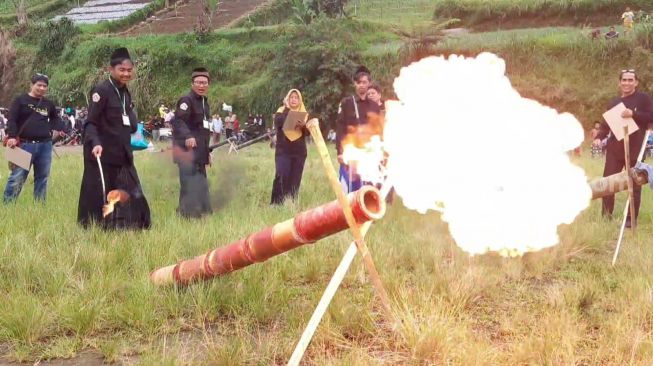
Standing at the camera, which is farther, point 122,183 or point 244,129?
point 244,129

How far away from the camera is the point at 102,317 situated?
12.0 ft

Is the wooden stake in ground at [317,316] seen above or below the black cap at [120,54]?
below

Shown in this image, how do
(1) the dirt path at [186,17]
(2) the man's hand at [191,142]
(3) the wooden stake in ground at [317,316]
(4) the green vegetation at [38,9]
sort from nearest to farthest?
1. (3) the wooden stake in ground at [317,316]
2. (2) the man's hand at [191,142]
3. (1) the dirt path at [186,17]
4. (4) the green vegetation at [38,9]

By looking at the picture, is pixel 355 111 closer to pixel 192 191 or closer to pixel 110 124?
pixel 192 191

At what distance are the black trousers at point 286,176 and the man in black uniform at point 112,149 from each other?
2422mm

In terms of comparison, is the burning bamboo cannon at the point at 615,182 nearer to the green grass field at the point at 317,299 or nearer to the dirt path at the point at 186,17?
the green grass field at the point at 317,299

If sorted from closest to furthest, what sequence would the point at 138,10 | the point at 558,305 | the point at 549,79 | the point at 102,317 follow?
1. the point at 102,317
2. the point at 558,305
3. the point at 549,79
4. the point at 138,10

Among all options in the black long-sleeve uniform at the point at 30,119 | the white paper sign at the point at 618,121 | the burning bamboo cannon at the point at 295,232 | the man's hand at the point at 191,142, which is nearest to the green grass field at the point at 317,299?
the burning bamboo cannon at the point at 295,232

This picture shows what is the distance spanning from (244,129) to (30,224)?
64.8ft

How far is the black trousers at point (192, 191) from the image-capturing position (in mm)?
6965

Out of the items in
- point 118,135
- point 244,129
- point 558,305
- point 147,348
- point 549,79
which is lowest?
point 244,129

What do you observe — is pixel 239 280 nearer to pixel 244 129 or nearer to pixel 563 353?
pixel 563 353

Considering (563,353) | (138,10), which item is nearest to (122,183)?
(563,353)

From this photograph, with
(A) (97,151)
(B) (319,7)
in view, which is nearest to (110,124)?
(A) (97,151)
